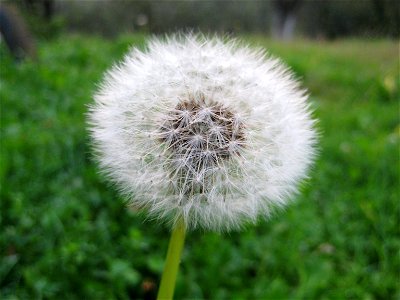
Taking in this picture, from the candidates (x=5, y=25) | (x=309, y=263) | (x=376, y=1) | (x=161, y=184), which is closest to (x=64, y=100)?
(x=5, y=25)

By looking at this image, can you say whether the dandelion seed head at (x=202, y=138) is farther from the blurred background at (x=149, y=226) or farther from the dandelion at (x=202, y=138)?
the blurred background at (x=149, y=226)

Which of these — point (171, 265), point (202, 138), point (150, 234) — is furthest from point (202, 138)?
point (150, 234)

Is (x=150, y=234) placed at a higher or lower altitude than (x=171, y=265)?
lower

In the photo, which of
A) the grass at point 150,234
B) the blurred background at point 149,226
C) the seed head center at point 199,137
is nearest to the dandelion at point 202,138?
the seed head center at point 199,137

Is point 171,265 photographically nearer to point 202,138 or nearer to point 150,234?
point 202,138

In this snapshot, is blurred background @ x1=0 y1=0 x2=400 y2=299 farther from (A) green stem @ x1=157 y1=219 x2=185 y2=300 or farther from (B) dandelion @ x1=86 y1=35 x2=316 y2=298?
(A) green stem @ x1=157 y1=219 x2=185 y2=300

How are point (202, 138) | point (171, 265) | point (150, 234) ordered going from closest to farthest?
point (171, 265)
point (202, 138)
point (150, 234)
